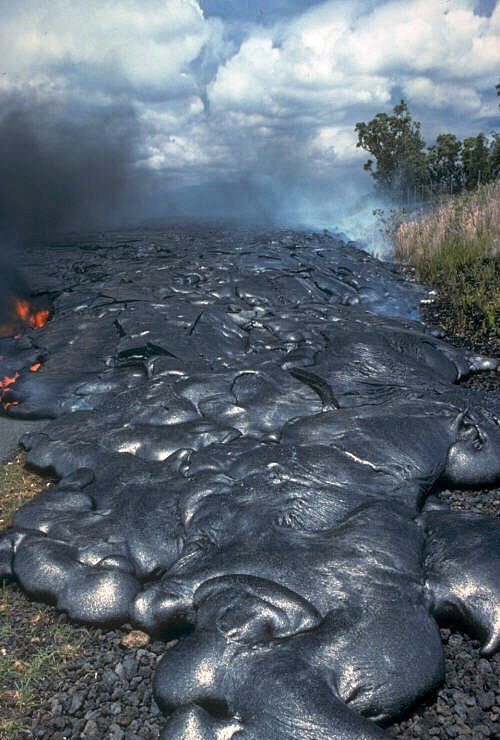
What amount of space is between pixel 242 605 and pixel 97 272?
9.54 m

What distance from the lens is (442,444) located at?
3879 mm

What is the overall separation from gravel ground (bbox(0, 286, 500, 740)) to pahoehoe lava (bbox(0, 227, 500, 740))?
0.09 m

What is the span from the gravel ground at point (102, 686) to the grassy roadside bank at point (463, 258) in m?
4.74

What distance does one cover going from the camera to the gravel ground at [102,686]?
7.32ft

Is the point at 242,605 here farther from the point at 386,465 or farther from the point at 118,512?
the point at 386,465

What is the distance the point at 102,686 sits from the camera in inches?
96.3

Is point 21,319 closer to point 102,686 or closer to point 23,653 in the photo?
point 23,653

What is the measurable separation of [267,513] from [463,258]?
807 centimetres

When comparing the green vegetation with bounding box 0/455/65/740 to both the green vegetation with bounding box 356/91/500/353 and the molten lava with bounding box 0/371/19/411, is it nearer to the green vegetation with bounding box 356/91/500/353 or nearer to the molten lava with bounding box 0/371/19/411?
the molten lava with bounding box 0/371/19/411

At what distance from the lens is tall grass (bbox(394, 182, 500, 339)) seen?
7.74 metres

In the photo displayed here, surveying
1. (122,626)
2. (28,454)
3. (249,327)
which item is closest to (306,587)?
(122,626)

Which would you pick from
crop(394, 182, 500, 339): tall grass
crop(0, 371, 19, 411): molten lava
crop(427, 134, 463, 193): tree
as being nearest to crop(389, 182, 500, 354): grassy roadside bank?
crop(394, 182, 500, 339): tall grass

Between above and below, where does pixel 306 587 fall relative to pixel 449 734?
above

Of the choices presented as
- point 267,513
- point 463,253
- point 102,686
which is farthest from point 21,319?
point 463,253
